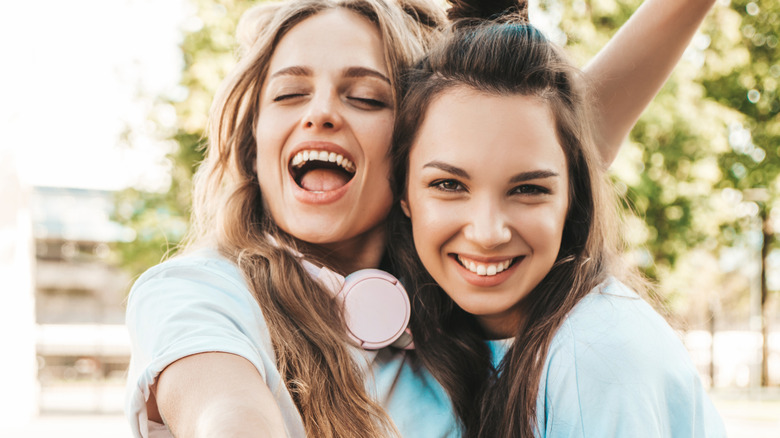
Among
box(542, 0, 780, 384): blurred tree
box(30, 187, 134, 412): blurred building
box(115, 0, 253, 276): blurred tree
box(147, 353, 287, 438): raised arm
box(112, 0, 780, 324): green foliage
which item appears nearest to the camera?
box(147, 353, 287, 438): raised arm

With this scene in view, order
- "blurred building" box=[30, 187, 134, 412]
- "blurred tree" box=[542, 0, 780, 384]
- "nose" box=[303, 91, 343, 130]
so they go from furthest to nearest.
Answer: "blurred building" box=[30, 187, 134, 412]
"blurred tree" box=[542, 0, 780, 384]
"nose" box=[303, 91, 343, 130]

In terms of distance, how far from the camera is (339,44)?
7.75 ft

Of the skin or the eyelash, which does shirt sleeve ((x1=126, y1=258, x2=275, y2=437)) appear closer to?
the skin

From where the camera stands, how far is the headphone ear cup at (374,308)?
217cm

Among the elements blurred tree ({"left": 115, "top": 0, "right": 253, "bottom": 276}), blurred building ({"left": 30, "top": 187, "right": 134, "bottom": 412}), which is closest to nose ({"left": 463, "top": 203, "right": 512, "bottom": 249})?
blurred tree ({"left": 115, "top": 0, "right": 253, "bottom": 276})

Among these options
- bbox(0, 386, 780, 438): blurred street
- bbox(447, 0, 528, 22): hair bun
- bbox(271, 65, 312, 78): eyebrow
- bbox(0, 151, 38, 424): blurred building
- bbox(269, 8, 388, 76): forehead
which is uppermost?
bbox(447, 0, 528, 22): hair bun

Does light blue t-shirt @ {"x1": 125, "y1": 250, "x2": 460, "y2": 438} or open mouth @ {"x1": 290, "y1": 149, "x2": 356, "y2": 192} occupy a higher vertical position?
open mouth @ {"x1": 290, "y1": 149, "x2": 356, "y2": 192}

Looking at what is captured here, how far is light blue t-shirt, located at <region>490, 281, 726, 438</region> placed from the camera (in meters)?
1.74

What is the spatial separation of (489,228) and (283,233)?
0.73 metres

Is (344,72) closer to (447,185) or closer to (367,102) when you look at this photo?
(367,102)

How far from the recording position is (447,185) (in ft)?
7.21

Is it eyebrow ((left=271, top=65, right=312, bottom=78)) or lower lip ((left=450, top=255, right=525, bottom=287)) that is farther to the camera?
eyebrow ((left=271, top=65, right=312, bottom=78))

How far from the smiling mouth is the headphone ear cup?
23 cm

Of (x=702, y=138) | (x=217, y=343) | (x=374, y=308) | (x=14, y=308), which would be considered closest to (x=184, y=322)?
(x=217, y=343)
